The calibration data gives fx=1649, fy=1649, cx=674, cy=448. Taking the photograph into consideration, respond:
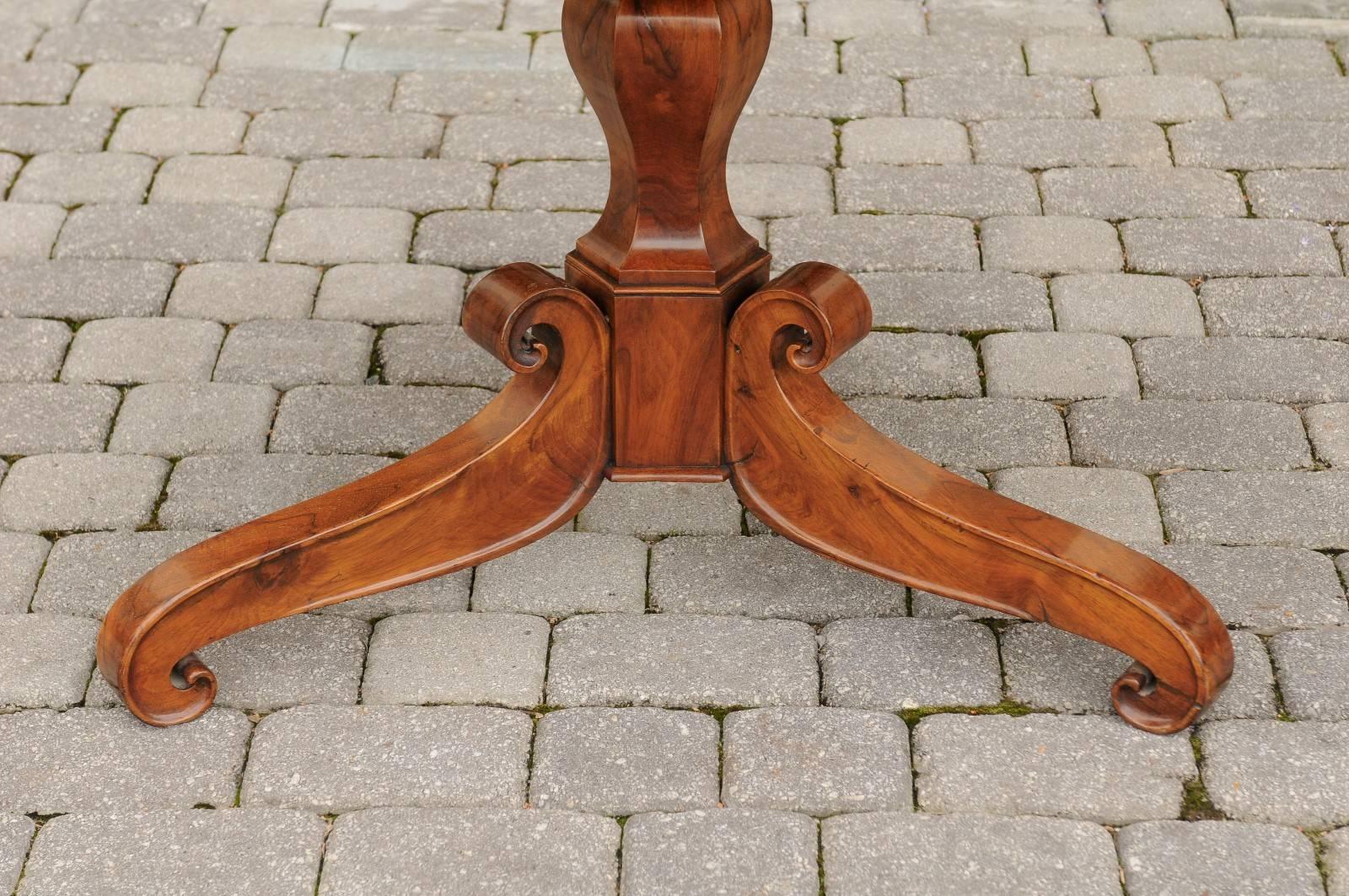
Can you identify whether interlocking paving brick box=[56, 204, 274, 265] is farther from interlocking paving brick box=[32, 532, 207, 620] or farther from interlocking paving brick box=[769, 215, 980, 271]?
interlocking paving brick box=[769, 215, 980, 271]

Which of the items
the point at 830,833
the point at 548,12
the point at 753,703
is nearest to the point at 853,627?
the point at 753,703

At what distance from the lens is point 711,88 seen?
201 cm

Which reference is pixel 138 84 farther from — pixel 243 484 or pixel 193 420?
pixel 243 484

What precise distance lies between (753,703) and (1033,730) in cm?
38

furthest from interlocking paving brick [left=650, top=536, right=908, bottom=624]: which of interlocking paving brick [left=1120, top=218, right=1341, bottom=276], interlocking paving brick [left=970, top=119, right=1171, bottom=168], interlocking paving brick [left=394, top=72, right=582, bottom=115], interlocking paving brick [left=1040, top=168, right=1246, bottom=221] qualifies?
interlocking paving brick [left=394, top=72, right=582, bottom=115]

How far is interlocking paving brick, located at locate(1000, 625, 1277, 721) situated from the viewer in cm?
224

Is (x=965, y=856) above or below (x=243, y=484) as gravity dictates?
above

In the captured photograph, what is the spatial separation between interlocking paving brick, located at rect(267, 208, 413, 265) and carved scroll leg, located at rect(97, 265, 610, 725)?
97 cm

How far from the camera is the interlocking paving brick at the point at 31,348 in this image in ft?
9.45

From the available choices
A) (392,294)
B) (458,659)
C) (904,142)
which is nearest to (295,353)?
(392,294)

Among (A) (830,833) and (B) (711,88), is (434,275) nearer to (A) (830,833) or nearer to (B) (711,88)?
(B) (711,88)

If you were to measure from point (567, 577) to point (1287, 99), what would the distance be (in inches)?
83.0

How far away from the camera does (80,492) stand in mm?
2625

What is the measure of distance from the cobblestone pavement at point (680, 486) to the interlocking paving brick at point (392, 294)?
11 mm
